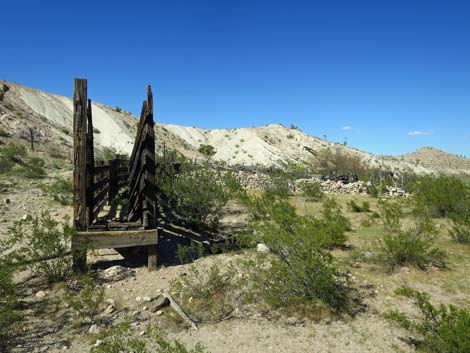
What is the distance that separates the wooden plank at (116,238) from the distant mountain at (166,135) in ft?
60.7

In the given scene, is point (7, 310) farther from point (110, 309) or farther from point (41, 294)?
point (110, 309)

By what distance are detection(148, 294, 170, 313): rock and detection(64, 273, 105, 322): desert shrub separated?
675mm

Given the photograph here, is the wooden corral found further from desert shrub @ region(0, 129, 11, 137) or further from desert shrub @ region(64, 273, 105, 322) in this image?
desert shrub @ region(0, 129, 11, 137)

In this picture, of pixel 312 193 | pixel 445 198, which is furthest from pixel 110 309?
pixel 312 193

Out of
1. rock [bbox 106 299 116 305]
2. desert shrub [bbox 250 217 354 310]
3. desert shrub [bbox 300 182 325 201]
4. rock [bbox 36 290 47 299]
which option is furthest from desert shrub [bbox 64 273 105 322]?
desert shrub [bbox 300 182 325 201]

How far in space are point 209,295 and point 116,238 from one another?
203 cm

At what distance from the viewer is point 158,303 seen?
4.48 m

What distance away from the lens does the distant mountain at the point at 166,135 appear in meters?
27.1

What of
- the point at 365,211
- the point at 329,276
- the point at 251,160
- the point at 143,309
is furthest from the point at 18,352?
the point at 251,160

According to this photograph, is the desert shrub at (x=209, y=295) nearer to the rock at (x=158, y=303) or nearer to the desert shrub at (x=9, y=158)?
the rock at (x=158, y=303)

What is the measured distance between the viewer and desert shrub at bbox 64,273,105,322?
4.09m

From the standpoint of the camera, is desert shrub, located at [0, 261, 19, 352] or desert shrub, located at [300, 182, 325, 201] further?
desert shrub, located at [300, 182, 325, 201]

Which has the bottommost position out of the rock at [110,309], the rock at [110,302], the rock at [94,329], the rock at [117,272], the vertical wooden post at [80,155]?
the rock at [94,329]

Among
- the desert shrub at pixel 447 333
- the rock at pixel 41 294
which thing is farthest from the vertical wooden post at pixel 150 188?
the desert shrub at pixel 447 333
